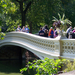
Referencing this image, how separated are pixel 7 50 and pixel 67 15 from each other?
30.4ft

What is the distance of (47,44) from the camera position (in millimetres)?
11242

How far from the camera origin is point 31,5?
21.8 m

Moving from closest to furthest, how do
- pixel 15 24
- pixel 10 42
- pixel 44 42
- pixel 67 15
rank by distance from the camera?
pixel 44 42 < pixel 10 42 < pixel 67 15 < pixel 15 24

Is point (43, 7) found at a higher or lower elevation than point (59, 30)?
higher

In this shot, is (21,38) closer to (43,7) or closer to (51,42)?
(51,42)

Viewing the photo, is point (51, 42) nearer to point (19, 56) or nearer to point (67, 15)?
point (19, 56)

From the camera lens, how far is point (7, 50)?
64.6ft

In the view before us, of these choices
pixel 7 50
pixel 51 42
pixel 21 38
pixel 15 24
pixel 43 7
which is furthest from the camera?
pixel 15 24

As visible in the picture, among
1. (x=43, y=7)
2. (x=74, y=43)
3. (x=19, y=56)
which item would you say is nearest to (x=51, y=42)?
(x=74, y=43)

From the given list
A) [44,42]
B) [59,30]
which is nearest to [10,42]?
[44,42]

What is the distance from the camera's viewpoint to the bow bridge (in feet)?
31.6

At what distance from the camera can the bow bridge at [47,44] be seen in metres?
9.65

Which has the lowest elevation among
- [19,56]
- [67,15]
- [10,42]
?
[19,56]

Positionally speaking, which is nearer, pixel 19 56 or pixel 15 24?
pixel 19 56
